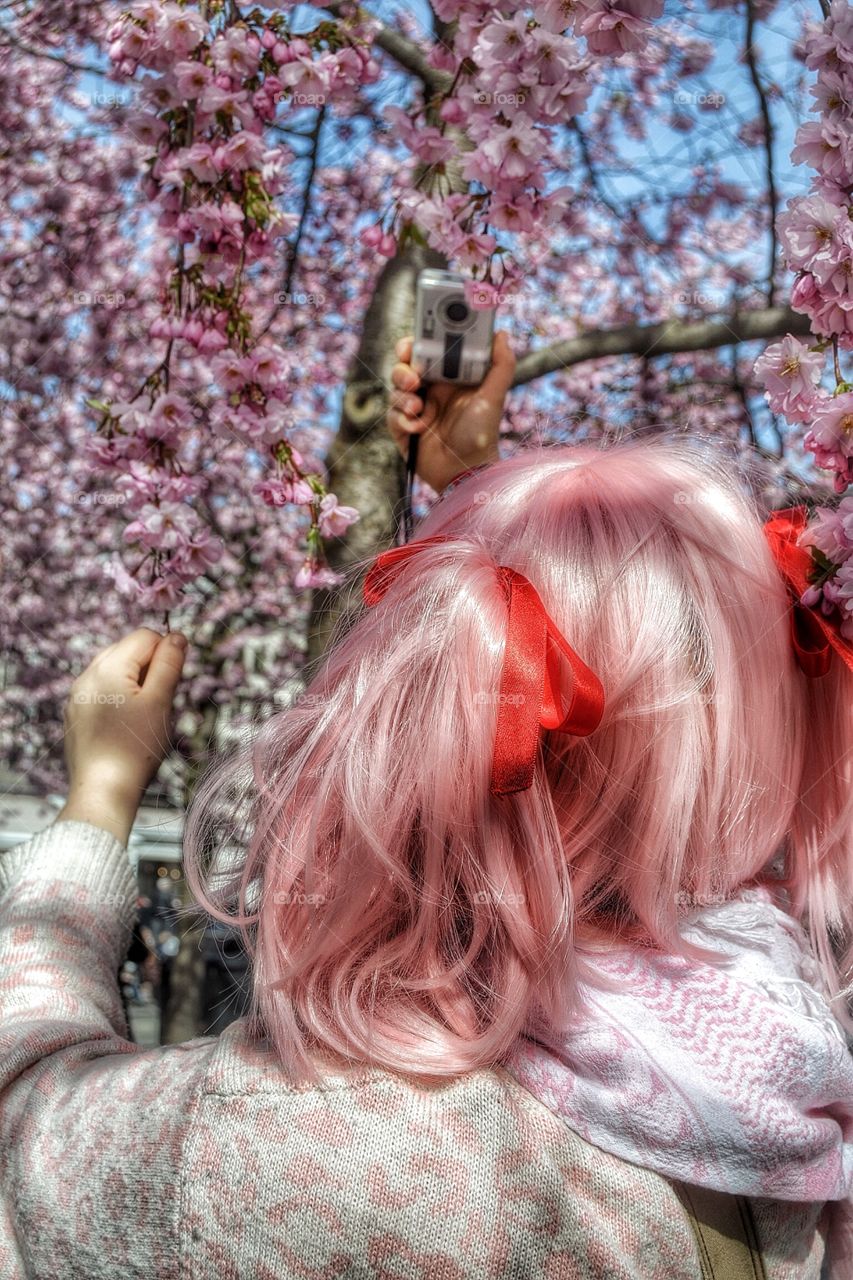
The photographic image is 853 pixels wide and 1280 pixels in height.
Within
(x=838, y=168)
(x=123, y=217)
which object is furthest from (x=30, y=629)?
(x=838, y=168)

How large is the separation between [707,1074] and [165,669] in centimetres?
68

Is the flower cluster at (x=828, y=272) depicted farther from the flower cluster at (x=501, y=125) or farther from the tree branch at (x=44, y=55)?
the tree branch at (x=44, y=55)

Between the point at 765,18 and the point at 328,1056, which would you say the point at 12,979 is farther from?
the point at 765,18

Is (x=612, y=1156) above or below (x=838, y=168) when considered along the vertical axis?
below

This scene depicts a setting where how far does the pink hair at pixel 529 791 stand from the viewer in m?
0.72

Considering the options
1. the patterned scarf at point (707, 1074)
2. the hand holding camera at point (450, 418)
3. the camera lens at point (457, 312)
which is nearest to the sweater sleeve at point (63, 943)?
the patterned scarf at point (707, 1074)

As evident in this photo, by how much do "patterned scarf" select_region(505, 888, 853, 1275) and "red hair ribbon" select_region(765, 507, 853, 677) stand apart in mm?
241

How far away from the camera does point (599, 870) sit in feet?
2.53

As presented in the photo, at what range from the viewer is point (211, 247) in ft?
4.44

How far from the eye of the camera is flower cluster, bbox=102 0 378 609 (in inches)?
51.8

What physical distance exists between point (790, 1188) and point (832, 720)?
1.18 ft

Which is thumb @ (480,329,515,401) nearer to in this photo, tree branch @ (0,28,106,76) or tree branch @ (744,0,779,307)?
tree branch @ (744,0,779,307)

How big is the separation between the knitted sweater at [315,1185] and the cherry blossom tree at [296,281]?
45 centimetres

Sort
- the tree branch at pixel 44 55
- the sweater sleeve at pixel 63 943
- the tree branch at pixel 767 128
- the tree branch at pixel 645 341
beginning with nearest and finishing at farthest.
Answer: the sweater sleeve at pixel 63 943 < the tree branch at pixel 767 128 < the tree branch at pixel 645 341 < the tree branch at pixel 44 55
